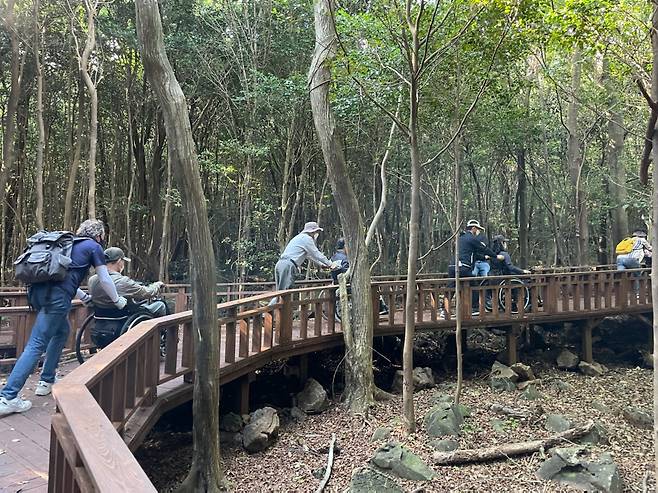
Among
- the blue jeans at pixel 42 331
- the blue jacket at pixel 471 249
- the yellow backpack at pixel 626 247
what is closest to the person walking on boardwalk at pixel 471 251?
the blue jacket at pixel 471 249

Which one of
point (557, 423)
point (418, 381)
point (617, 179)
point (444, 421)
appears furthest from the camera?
point (617, 179)

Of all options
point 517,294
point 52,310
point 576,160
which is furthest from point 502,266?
point 52,310

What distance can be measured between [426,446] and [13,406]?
145 inches

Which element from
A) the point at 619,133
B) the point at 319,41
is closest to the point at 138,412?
the point at 319,41

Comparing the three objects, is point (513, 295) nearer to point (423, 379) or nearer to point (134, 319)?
point (423, 379)

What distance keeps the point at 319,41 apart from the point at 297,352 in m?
3.92

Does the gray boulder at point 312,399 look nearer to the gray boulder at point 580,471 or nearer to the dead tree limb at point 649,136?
the gray boulder at point 580,471

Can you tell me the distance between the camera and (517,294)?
8.22m

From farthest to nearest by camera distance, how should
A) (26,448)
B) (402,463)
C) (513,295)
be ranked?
(513,295) < (402,463) < (26,448)

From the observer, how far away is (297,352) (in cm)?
619

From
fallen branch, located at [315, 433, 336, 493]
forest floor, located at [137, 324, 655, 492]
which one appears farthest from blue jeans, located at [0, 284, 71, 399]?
fallen branch, located at [315, 433, 336, 493]

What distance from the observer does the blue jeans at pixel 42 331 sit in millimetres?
3439

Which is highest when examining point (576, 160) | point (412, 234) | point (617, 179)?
point (576, 160)

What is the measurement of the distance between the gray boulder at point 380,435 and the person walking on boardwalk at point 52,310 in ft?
9.81
